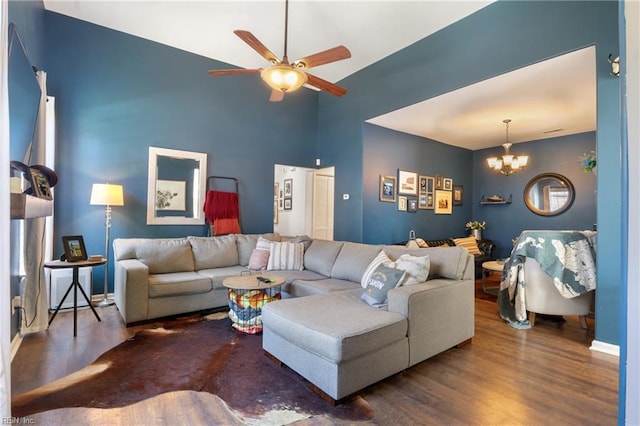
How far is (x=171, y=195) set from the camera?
4477 mm

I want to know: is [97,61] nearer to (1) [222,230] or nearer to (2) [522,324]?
(1) [222,230]

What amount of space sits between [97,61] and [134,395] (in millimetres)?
4076

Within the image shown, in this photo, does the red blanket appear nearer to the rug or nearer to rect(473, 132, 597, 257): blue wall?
the rug


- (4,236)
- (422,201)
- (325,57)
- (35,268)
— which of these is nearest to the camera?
(4,236)

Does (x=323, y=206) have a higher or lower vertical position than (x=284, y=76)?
lower

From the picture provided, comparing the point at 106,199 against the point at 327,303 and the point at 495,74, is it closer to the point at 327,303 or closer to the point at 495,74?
the point at 327,303

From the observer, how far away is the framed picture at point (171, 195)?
4387 mm

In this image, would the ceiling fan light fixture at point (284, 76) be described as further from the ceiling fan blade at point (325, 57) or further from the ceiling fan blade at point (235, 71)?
the ceiling fan blade at point (235, 71)

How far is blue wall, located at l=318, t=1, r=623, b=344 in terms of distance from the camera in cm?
262

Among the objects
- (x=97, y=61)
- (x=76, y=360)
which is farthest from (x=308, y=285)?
(x=97, y=61)

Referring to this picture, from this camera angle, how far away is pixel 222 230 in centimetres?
470

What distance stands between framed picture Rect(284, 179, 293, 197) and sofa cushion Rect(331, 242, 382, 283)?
332cm

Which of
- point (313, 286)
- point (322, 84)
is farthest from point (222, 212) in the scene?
point (322, 84)

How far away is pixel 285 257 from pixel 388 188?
2412 mm
